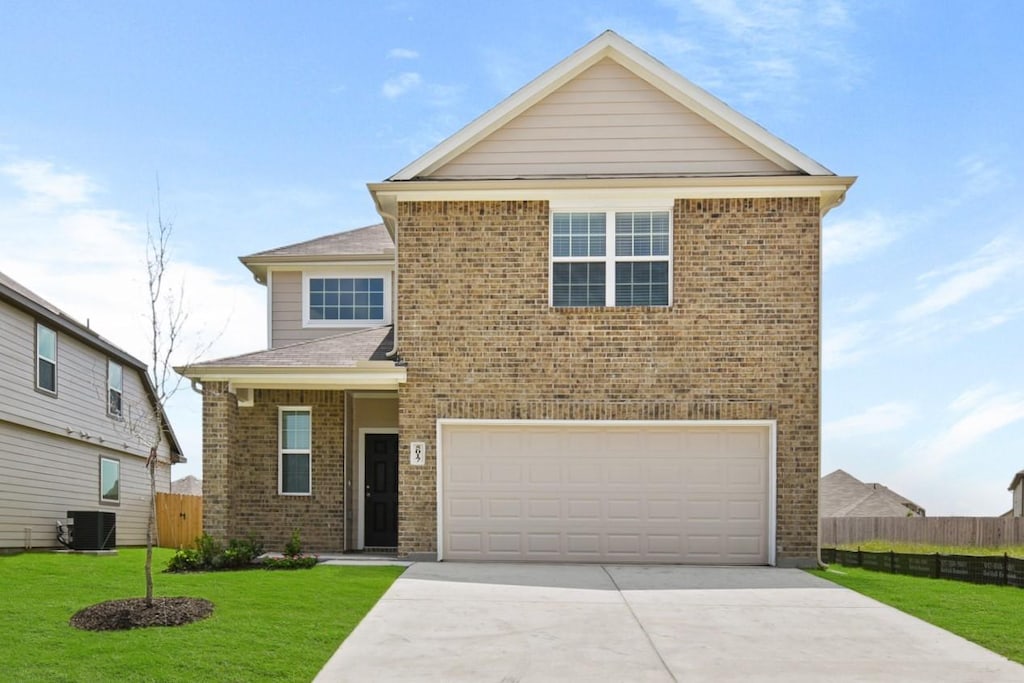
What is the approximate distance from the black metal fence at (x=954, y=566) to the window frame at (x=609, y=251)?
19.3 feet

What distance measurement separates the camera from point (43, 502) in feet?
72.2

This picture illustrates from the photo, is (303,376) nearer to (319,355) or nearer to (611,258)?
(319,355)

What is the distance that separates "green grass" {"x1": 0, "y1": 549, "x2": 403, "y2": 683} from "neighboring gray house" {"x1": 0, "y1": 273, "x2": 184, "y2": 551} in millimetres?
5727

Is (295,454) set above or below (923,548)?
above

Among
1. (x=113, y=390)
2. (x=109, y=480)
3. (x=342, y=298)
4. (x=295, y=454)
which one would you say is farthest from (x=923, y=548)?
(x=113, y=390)

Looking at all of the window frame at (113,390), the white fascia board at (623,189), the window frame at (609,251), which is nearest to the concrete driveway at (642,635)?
the window frame at (609,251)

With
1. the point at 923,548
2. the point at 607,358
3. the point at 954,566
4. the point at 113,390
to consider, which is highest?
the point at 607,358

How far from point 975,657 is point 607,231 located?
27.0 feet

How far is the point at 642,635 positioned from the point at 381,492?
8.83m

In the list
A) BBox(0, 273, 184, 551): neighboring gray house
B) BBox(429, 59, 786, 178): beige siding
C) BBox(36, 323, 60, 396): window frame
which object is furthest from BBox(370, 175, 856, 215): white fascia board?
BBox(36, 323, 60, 396): window frame

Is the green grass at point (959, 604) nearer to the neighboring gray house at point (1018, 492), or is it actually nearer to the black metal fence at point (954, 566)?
the black metal fence at point (954, 566)

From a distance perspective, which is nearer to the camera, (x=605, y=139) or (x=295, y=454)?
(x=605, y=139)

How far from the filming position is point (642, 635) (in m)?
10.4

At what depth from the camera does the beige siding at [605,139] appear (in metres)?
16.0
